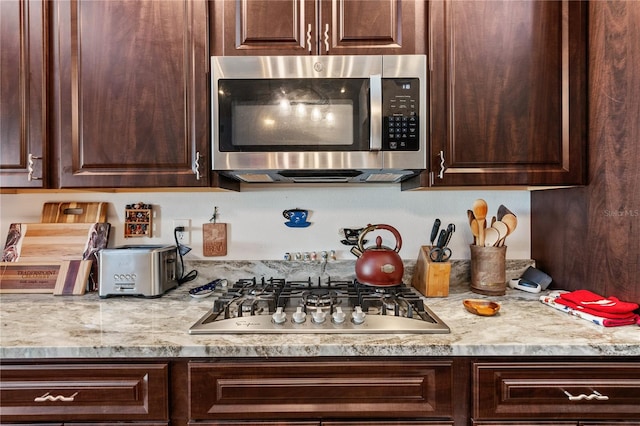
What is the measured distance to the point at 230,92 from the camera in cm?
121

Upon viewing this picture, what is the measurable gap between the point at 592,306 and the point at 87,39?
1.94 metres

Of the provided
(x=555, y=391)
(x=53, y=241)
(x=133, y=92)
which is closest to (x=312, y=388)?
(x=555, y=391)

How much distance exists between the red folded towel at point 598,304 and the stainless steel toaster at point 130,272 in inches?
59.1

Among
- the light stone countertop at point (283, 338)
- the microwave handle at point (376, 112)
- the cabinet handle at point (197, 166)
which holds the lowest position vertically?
the light stone countertop at point (283, 338)

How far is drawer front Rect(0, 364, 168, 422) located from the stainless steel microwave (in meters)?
0.69

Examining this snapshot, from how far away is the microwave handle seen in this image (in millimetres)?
1178

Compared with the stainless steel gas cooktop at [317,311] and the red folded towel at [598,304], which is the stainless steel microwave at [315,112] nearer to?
the stainless steel gas cooktop at [317,311]

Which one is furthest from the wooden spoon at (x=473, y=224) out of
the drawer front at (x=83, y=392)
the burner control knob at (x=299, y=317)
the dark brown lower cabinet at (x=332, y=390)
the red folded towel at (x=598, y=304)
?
the drawer front at (x=83, y=392)

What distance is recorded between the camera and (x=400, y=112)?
47.2 inches

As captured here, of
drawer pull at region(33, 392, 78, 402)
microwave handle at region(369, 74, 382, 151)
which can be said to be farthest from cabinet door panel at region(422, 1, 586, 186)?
drawer pull at region(33, 392, 78, 402)

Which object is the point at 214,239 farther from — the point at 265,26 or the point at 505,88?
the point at 505,88

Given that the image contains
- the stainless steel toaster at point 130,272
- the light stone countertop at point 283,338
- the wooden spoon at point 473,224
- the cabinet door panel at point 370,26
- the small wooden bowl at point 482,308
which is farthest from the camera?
the wooden spoon at point 473,224

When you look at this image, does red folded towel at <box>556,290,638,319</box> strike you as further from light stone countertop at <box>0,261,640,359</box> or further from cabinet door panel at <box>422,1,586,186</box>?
cabinet door panel at <box>422,1,586,186</box>

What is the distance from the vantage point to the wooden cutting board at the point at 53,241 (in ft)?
4.97
